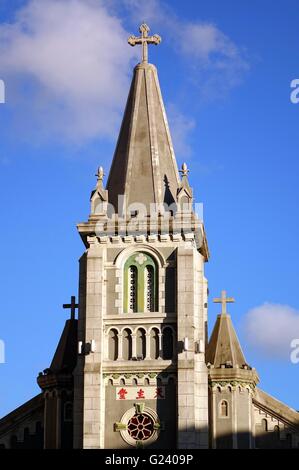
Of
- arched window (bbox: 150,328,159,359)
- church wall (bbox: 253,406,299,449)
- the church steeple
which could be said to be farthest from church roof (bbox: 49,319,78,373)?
church wall (bbox: 253,406,299,449)

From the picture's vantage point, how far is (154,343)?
202 feet

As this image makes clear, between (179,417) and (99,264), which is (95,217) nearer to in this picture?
(99,264)

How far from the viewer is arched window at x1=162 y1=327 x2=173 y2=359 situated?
61.4m

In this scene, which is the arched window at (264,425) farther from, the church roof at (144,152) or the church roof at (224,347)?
the church roof at (144,152)

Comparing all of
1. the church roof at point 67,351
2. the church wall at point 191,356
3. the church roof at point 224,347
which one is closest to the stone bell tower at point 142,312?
the church wall at point 191,356

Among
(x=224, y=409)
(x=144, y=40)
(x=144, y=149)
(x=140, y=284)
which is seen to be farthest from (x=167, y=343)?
(x=144, y=40)

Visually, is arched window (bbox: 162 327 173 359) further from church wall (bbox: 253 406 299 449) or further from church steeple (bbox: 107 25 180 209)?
church steeple (bbox: 107 25 180 209)

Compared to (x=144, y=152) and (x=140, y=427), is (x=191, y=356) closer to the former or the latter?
(x=140, y=427)

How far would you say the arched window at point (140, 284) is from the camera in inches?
2456

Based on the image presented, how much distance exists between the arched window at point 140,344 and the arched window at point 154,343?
0.39 metres

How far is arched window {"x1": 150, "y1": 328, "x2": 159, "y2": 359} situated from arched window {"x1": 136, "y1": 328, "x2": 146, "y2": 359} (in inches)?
15.3

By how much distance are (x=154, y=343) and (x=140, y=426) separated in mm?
4071

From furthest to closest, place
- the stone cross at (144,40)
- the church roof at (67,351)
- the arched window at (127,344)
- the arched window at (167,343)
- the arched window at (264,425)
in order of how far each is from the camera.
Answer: the stone cross at (144,40)
the church roof at (67,351)
the arched window at (264,425)
the arched window at (127,344)
the arched window at (167,343)
